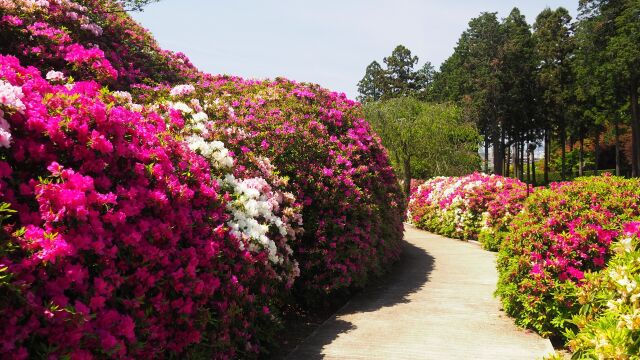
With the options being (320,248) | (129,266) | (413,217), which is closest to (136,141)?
(129,266)

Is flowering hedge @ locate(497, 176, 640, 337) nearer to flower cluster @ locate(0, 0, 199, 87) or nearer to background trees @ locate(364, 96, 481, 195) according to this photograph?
flower cluster @ locate(0, 0, 199, 87)

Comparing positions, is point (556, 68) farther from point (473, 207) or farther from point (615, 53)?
point (473, 207)

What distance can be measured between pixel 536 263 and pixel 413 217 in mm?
13284

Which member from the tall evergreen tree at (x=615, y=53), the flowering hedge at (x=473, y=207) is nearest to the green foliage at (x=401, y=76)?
the tall evergreen tree at (x=615, y=53)

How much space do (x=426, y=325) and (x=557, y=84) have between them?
42.1 metres

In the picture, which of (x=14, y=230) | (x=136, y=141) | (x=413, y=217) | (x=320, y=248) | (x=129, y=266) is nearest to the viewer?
(x=14, y=230)

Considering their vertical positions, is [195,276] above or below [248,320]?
above

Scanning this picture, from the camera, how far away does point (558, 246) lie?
5.73 m

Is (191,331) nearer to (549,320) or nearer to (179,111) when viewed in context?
(179,111)

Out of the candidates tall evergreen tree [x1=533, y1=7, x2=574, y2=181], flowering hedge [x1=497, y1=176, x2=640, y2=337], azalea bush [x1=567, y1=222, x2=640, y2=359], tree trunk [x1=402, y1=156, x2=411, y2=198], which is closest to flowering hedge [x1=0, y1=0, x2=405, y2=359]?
flowering hedge [x1=497, y1=176, x2=640, y2=337]

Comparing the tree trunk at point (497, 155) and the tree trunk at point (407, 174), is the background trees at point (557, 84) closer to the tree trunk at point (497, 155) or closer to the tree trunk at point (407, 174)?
the tree trunk at point (497, 155)

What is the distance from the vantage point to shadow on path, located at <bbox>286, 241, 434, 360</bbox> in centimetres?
544

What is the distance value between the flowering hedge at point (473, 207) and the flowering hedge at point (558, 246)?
17.9ft

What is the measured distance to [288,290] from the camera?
5.80 m
